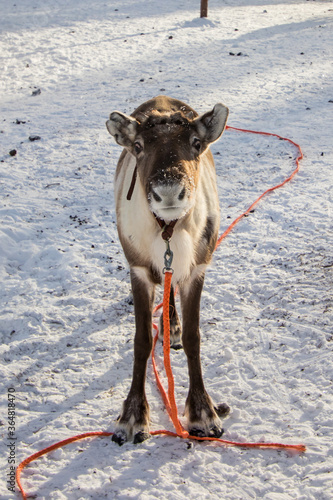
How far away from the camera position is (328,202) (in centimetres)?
554

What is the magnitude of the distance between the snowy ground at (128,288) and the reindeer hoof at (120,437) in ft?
0.24

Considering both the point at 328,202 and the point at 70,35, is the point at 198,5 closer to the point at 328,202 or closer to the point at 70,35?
the point at 70,35

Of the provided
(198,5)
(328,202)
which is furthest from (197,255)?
(198,5)

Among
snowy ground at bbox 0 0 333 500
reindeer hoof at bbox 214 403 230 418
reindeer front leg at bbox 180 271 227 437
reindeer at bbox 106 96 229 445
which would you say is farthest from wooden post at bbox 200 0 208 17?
reindeer hoof at bbox 214 403 230 418

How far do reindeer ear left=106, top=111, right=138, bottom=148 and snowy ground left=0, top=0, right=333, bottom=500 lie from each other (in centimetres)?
159

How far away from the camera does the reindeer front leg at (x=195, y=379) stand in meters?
3.00

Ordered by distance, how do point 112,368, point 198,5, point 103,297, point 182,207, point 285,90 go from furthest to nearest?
1. point 198,5
2. point 285,90
3. point 103,297
4. point 112,368
5. point 182,207

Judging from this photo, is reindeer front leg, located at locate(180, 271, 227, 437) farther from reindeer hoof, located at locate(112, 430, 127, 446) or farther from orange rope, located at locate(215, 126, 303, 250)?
orange rope, located at locate(215, 126, 303, 250)

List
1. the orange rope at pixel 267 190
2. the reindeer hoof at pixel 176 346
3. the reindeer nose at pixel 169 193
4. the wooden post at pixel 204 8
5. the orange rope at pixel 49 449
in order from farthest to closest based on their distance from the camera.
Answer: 1. the wooden post at pixel 204 8
2. the orange rope at pixel 267 190
3. the reindeer hoof at pixel 176 346
4. the orange rope at pixel 49 449
5. the reindeer nose at pixel 169 193

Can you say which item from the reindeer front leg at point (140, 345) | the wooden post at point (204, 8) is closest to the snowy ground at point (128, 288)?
the reindeer front leg at point (140, 345)

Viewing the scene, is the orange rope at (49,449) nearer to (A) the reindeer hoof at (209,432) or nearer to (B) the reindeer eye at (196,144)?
(A) the reindeer hoof at (209,432)

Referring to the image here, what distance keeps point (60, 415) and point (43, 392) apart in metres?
0.27

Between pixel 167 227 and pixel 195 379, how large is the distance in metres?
1.02

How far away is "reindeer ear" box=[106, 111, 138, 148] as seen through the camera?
114 inches
